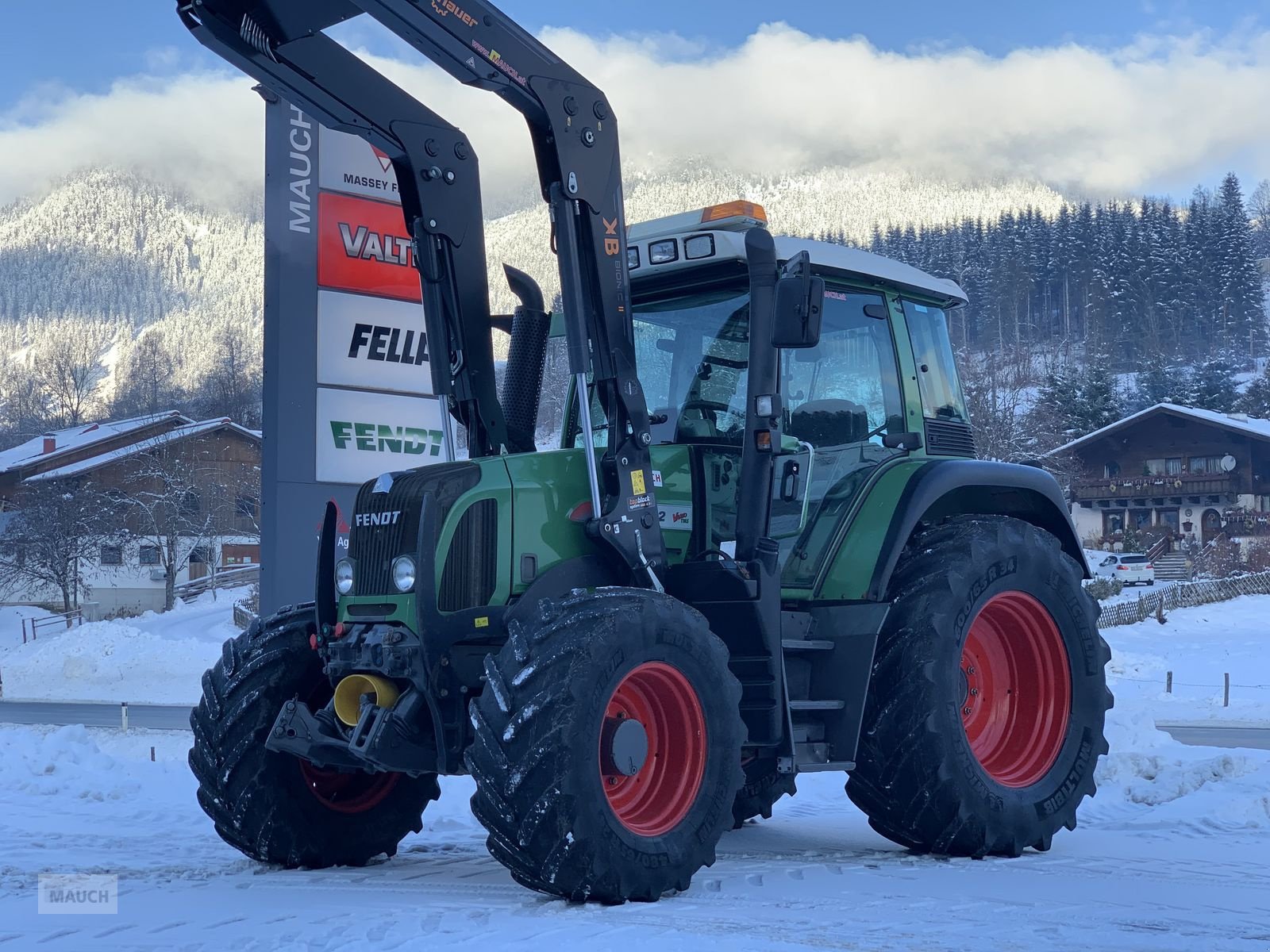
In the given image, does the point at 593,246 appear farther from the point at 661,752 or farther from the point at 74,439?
the point at 74,439

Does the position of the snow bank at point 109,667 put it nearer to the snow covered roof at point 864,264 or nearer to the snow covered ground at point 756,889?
the snow covered ground at point 756,889

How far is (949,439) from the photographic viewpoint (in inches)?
292

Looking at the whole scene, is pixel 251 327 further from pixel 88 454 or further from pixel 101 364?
pixel 88 454

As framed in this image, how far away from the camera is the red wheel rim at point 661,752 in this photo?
17.7 feet

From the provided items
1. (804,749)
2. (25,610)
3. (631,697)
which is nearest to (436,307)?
(631,697)

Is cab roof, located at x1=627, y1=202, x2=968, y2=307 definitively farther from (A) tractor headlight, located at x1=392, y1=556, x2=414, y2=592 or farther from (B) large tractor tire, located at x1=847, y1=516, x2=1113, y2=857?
(A) tractor headlight, located at x1=392, y1=556, x2=414, y2=592

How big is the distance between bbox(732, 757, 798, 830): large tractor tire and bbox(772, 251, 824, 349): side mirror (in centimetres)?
195

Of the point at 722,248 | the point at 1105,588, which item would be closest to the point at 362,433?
the point at 722,248

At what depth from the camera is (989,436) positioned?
40562mm

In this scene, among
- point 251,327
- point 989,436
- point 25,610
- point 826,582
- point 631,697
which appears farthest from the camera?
point 251,327

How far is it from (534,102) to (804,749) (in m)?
3.14

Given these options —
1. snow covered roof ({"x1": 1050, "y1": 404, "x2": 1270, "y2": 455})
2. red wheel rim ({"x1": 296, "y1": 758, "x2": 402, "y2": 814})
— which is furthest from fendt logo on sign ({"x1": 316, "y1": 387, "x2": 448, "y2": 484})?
snow covered roof ({"x1": 1050, "y1": 404, "x2": 1270, "y2": 455})

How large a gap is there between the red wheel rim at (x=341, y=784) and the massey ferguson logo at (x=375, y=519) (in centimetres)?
90

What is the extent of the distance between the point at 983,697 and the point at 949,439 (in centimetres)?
142
